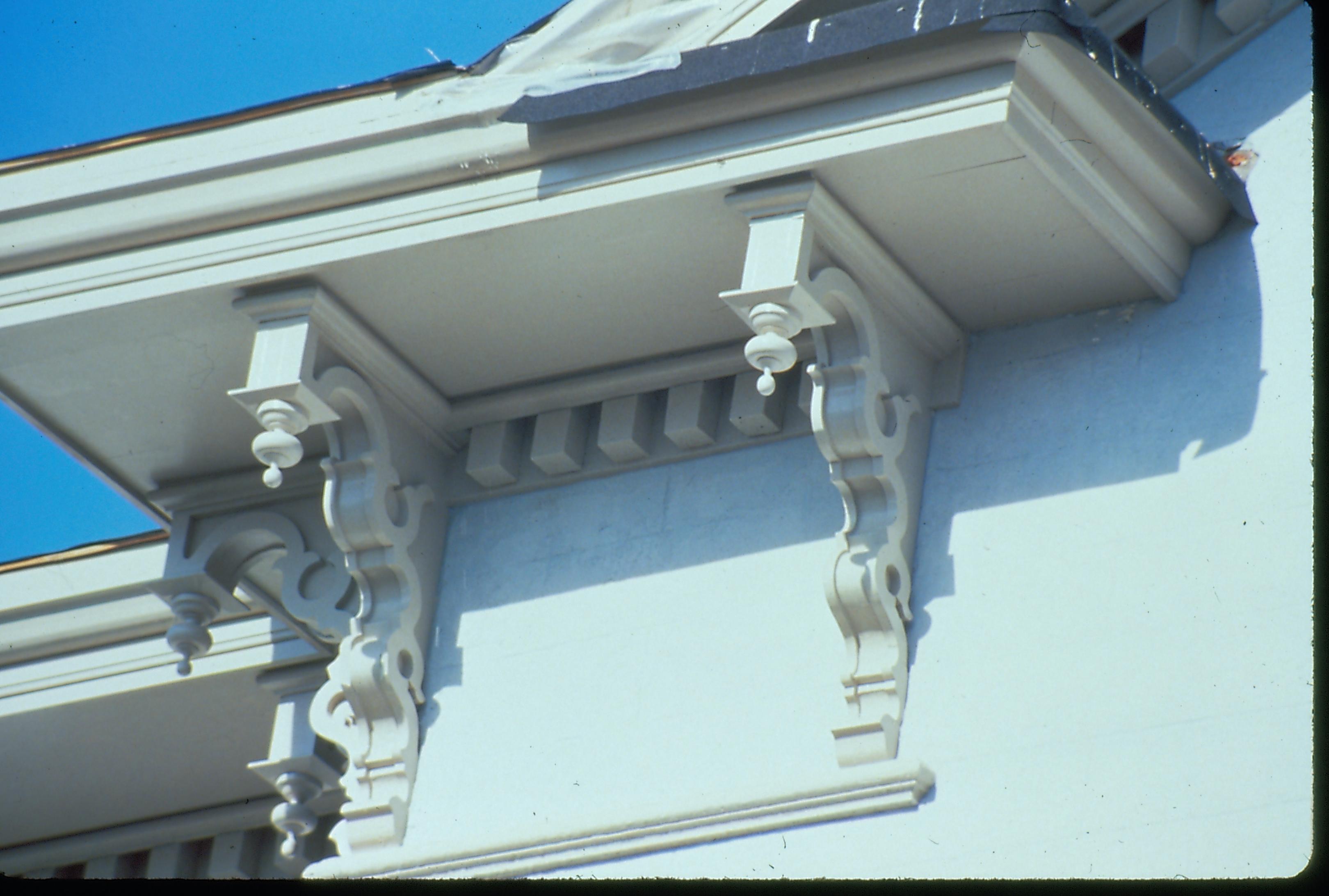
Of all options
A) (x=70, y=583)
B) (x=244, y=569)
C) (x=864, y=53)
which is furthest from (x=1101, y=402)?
(x=70, y=583)

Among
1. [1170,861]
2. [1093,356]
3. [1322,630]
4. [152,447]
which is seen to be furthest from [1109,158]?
[152,447]

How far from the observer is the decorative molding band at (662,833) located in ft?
13.1

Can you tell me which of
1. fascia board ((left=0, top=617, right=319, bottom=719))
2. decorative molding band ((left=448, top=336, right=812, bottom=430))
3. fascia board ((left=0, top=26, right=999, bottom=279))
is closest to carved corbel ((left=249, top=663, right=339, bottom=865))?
fascia board ((left=0, top=617, right=319, bottom=719))

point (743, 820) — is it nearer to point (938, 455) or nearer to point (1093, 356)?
point (938, 455)

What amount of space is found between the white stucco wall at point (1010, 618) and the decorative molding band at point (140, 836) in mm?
1833

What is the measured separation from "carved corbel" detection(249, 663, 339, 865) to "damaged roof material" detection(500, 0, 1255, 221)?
7.11ft

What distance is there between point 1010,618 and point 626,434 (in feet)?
3.89

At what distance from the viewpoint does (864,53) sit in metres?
3.95

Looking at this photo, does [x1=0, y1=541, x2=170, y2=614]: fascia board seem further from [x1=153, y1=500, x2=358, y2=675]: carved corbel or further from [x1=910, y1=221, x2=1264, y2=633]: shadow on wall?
[x1=910, y1=221, x2=1264, y2=633]: shadow on wall

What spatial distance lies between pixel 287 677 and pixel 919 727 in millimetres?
2330

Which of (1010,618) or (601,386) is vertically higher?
(601,386)

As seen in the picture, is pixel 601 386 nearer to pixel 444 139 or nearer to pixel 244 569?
pixel 444 139

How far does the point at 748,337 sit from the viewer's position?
184 inches

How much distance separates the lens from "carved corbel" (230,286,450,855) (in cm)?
452
